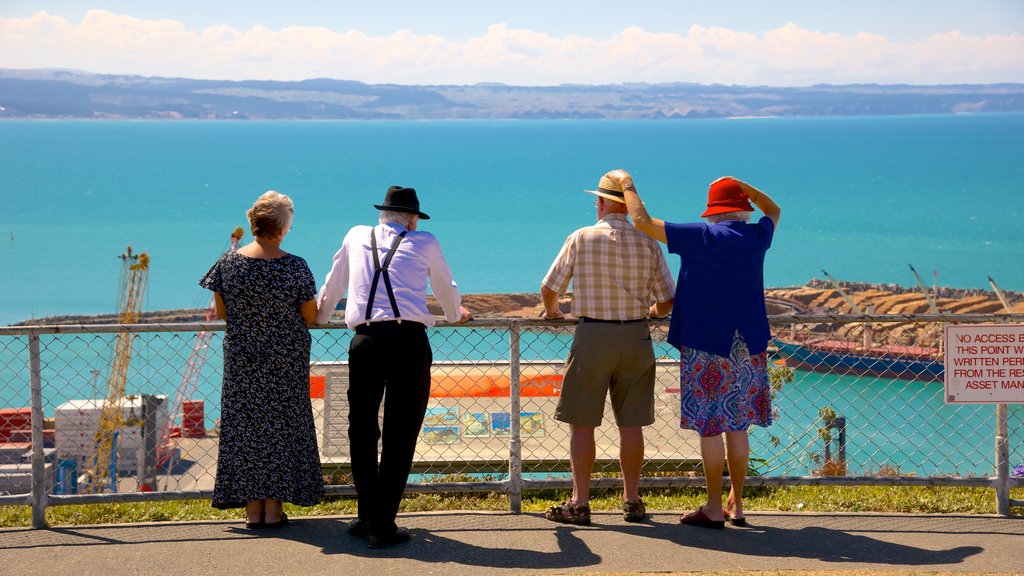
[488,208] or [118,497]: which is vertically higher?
[488,208]

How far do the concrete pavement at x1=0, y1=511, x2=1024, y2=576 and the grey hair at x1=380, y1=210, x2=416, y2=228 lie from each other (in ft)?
5.25

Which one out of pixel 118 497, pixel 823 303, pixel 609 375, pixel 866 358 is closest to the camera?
pixel 609 375

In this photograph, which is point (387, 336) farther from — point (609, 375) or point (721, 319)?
point (721, 319)

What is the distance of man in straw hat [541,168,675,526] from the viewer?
18.6ft

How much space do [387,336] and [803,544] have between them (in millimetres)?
2293

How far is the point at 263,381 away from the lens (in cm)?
559

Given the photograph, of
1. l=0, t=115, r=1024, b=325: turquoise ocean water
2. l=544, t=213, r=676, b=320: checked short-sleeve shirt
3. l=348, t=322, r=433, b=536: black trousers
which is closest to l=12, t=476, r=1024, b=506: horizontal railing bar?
l=348, t=322, r=433, b=536: black trousers

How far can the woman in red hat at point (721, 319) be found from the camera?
5.50 metres

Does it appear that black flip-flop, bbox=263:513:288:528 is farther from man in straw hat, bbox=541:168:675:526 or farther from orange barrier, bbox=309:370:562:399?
orange barrier, bbox=309:370:562:399

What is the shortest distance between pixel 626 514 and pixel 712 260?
57.3 inches

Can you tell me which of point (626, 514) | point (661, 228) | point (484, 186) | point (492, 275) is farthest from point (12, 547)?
point (484, 186)

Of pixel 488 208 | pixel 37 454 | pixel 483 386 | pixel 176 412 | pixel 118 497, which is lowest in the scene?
pixel 176 412

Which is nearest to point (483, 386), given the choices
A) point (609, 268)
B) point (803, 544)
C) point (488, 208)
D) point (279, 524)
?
point (279, 524)

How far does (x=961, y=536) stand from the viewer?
5.77 m
